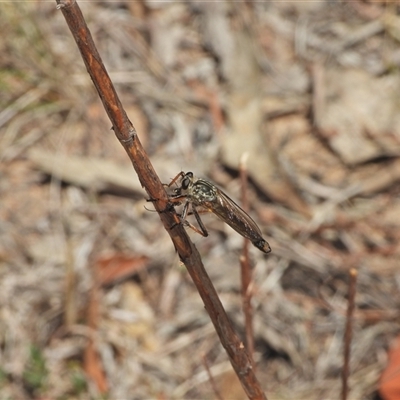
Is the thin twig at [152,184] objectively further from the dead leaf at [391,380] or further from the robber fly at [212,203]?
the dead leaf at [391,380]

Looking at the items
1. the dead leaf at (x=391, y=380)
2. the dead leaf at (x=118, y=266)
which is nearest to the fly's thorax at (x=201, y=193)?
the dead leaf at (x=391, y=380)

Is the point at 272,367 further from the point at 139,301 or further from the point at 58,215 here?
the point at 58,215

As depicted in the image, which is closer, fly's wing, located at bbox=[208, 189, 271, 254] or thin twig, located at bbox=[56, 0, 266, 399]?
thin twig, located at bbox=[56, 0, 266, 399]

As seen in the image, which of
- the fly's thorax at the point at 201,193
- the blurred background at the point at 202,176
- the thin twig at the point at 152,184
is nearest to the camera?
the thin twig at the point at 152,184

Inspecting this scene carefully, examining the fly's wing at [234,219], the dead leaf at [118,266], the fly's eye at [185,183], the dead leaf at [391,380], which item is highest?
the dead leaf at [118,266]

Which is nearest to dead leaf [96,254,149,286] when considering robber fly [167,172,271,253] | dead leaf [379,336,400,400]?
dead leaf [379,336,400,400]

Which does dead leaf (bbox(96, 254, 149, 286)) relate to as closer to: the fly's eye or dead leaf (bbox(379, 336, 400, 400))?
dead leaf (bbox(379, 336, 400, 400))
